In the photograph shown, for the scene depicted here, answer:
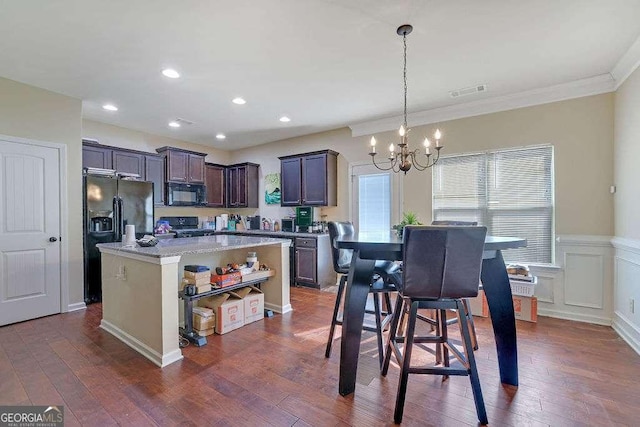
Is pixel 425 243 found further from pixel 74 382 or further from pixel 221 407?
pixel 74 382

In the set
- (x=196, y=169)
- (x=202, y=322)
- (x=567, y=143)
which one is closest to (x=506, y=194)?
(x=567, y=143)

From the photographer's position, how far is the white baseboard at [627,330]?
262 centimetres

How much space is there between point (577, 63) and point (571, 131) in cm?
81

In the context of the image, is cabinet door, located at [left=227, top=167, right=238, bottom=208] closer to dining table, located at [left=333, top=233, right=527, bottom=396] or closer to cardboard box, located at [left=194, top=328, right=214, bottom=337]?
cardboard box, located at [left=194, top=328, right=214, bottom=337]

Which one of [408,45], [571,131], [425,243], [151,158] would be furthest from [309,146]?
[425,243]

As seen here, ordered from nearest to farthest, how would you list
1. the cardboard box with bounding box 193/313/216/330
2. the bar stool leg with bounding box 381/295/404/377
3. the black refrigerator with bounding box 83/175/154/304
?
the bar stool leg with bounding box 381/295/404/377 < the cardboard box with bounding box 193/313/216/330 < the black refrigerator with bounding box 83/175/154/304

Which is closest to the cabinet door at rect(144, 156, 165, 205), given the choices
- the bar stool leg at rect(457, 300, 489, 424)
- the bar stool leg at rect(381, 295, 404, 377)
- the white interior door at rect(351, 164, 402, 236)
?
the white interior door at rect(351, 164, 402, 236)

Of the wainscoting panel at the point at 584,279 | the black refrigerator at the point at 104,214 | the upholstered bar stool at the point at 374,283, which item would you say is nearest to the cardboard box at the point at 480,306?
the wainscoting panel at the point at 584,279

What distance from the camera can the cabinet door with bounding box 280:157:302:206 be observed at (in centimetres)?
525

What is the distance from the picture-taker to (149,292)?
2.48 meters

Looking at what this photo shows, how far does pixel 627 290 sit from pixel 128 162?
6548mm

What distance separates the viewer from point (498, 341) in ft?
7.02

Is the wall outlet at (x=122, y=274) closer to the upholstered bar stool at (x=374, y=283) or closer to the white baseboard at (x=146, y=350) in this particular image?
the white baseboard at (x=146, y=350)

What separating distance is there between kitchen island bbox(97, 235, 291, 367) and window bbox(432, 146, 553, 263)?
2.60 metres
